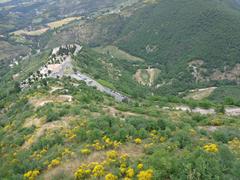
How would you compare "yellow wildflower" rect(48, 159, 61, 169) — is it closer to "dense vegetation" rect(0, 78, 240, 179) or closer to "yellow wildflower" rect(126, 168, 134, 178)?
"dense vegetation" rect(0, 78, 240, 179)

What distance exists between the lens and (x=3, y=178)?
2997cm

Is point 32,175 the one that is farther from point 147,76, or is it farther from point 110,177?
point 147,76

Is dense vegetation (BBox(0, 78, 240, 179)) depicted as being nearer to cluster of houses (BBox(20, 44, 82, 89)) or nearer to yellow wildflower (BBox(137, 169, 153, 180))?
yellow wildflower (BBox(137, 169, 153, 180))

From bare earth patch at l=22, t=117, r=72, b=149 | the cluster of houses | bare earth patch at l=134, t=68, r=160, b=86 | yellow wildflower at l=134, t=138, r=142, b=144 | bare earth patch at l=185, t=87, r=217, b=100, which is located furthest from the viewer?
bare earth patch at l=134, t=68, r=160, b=86

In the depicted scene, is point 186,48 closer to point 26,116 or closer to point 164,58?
point 164,58

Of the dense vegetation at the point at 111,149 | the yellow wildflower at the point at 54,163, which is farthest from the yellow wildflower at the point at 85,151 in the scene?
the yellow wildflower at the point at 54,163

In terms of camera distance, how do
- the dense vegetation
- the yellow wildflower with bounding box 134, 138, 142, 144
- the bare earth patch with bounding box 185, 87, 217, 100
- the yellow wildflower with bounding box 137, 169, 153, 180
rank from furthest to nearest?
1. the bare earth patch with bounding box 185, 87, 217, 100
2. the yellow wildflower with bounding box 134, 138, 142, 144
3. the dense vegetation
4. the yellow wildflower with bounding box 137, 169, 153, 180

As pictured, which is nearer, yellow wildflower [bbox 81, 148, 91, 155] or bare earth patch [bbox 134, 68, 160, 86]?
yellow wildflower [bbox 81, 148, 91, 155]

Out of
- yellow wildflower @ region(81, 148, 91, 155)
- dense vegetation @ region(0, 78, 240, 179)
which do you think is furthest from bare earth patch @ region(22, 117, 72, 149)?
yellow wildflower @ region(81, 148, 91, 155)

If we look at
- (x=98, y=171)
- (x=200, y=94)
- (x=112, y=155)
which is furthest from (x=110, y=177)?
(x=200, y=94)

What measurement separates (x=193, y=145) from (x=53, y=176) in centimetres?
1209

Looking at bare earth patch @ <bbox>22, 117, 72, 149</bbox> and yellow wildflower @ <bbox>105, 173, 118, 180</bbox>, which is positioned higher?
yellow wildflower @ <bbox>105, 173, 118, 180</bbox>

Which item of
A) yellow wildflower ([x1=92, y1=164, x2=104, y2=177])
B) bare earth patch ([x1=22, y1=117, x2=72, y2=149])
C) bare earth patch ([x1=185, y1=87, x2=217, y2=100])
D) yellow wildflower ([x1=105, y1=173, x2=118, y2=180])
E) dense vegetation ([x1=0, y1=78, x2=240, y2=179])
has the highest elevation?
yellow wildflower ([x1=105, y1=173, x2=118, y2=180])

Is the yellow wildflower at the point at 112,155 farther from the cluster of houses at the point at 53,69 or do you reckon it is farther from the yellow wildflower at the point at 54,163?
the cluster of houses at the point at 53,69
